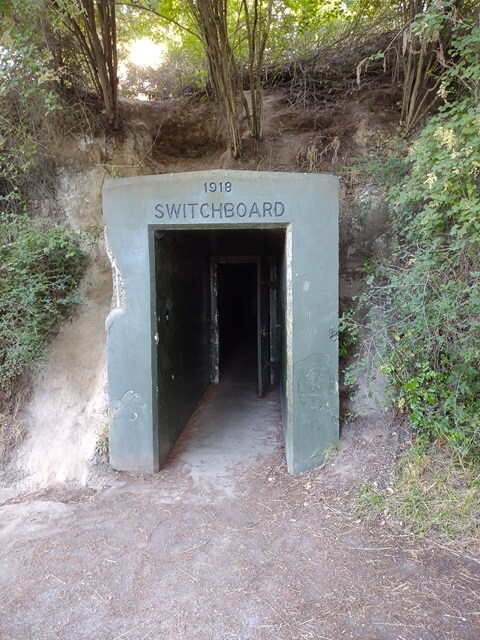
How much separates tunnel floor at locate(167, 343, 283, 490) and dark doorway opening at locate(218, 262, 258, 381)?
94cm

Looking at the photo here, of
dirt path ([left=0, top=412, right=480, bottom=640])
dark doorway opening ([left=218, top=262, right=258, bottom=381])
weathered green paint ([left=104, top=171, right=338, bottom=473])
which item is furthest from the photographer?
dark doorway opening ([left=218, top=262, right=258, bottom=381])

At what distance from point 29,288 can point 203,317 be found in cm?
265

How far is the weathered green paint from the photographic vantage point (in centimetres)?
361

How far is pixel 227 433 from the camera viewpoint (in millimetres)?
4945

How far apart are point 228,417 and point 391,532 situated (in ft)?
9.43

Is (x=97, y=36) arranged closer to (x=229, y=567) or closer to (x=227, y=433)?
(x=227, y=433)

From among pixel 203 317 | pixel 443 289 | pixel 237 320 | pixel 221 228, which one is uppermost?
pixel 221 228

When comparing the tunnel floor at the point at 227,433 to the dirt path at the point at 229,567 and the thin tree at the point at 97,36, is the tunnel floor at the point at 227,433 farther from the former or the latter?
the thin tree at the point at 97,36

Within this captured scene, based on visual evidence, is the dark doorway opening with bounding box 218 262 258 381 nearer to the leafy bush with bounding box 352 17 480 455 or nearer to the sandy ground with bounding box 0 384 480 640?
the sandy ground with bounding box 0 384 480 640

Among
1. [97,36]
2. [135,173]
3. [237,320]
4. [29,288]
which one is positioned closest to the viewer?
[29,288]

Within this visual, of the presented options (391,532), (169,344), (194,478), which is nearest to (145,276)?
(169,344)

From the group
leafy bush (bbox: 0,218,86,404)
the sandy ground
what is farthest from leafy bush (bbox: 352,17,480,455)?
leafy bush (bbox: 0,218,86,404)

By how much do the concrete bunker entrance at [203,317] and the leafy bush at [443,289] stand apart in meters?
1.29

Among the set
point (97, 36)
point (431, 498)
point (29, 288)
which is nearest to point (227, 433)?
point (431, 498)
